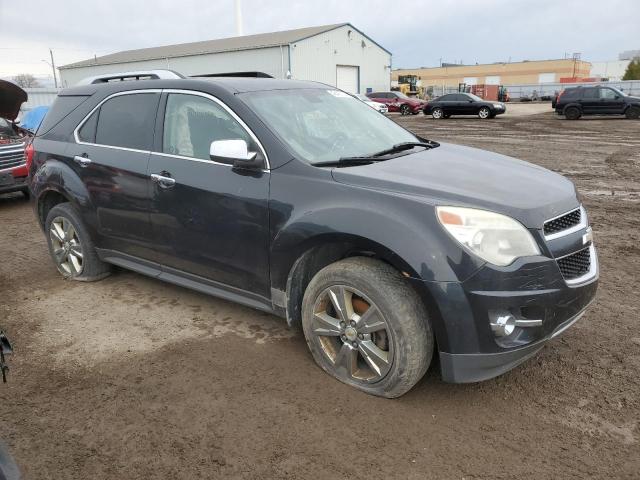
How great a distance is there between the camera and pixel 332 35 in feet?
134

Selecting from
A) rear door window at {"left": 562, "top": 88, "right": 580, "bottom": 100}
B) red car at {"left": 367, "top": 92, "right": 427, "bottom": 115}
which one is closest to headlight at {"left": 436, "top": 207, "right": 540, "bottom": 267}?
rear door window at {"left": 562, "top": 88, "right": 580, "bottom": 100}

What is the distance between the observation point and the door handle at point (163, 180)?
12.2ft

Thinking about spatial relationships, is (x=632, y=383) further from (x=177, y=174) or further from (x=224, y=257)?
(x=177, y=174)

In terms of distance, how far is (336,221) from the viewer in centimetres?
294

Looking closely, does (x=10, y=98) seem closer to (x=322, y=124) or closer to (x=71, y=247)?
(x=322, y=124)

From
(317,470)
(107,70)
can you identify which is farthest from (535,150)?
(107,70)

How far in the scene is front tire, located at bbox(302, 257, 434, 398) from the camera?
2805 mm

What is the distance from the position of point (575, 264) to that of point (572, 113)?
2582cm

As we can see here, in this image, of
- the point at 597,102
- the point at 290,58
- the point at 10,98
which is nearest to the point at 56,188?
the point at 10,98

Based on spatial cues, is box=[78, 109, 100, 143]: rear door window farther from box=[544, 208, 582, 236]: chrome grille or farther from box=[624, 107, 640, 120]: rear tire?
box=[624, 107, 640, 120]: rear tire

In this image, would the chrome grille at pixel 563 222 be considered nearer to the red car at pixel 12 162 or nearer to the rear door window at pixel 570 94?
the red car at pixel 12 162

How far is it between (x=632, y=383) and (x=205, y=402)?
250cm

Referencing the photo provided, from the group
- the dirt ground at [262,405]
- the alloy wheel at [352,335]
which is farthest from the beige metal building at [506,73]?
the alloy wheel at [352,335]

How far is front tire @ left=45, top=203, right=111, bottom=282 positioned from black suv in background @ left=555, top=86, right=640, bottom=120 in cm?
2567
